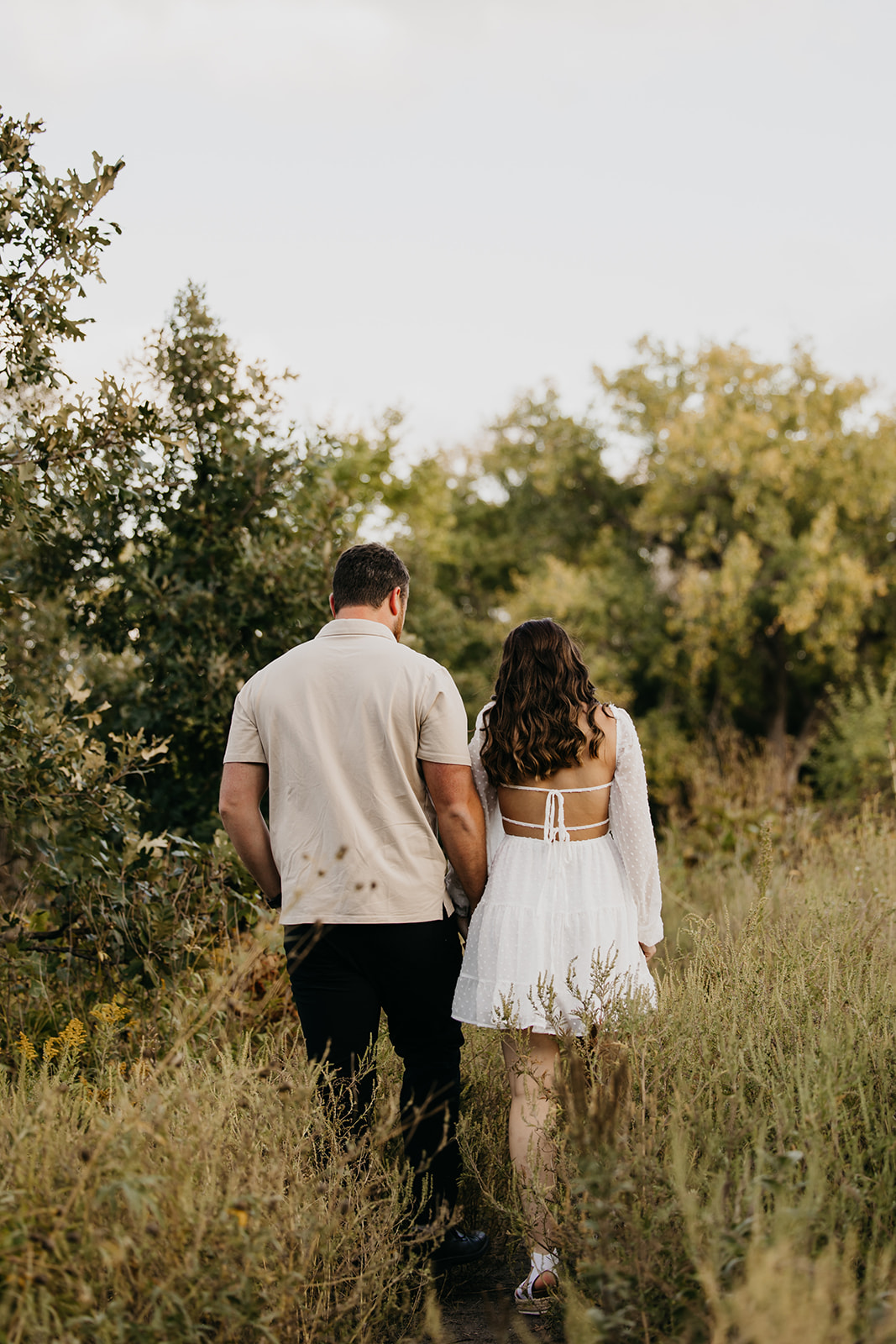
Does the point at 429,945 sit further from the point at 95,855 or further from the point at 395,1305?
the point at 95,855

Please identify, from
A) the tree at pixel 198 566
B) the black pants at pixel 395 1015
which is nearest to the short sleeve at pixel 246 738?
the black pants at pixel 395 1015

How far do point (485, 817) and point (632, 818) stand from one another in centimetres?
48

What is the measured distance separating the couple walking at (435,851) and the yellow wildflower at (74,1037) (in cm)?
93

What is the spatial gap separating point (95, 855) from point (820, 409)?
18.8 meters

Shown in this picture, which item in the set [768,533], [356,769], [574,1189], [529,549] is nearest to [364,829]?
[356,769]

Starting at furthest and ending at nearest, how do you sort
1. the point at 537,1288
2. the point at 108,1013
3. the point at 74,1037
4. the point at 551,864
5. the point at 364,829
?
the point at 108,1013 → the point at 74,1037 → the point at 551,864 → the point at 364,829 → the point at 537,1288

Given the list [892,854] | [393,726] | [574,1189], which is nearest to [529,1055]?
[574,1189]

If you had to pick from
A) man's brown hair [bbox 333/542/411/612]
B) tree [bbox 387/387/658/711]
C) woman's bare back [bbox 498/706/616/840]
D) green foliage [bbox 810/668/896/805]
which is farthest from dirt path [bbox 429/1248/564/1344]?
green foliage [bbox 810/668/896/805]

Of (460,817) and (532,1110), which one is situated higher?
(460,817)

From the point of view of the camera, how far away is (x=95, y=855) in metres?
4.10

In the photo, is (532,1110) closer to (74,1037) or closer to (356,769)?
(356,769)

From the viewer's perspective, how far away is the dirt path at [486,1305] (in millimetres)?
2713

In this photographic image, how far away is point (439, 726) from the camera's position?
3.11m

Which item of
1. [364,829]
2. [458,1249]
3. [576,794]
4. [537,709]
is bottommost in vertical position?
[458,1249]
